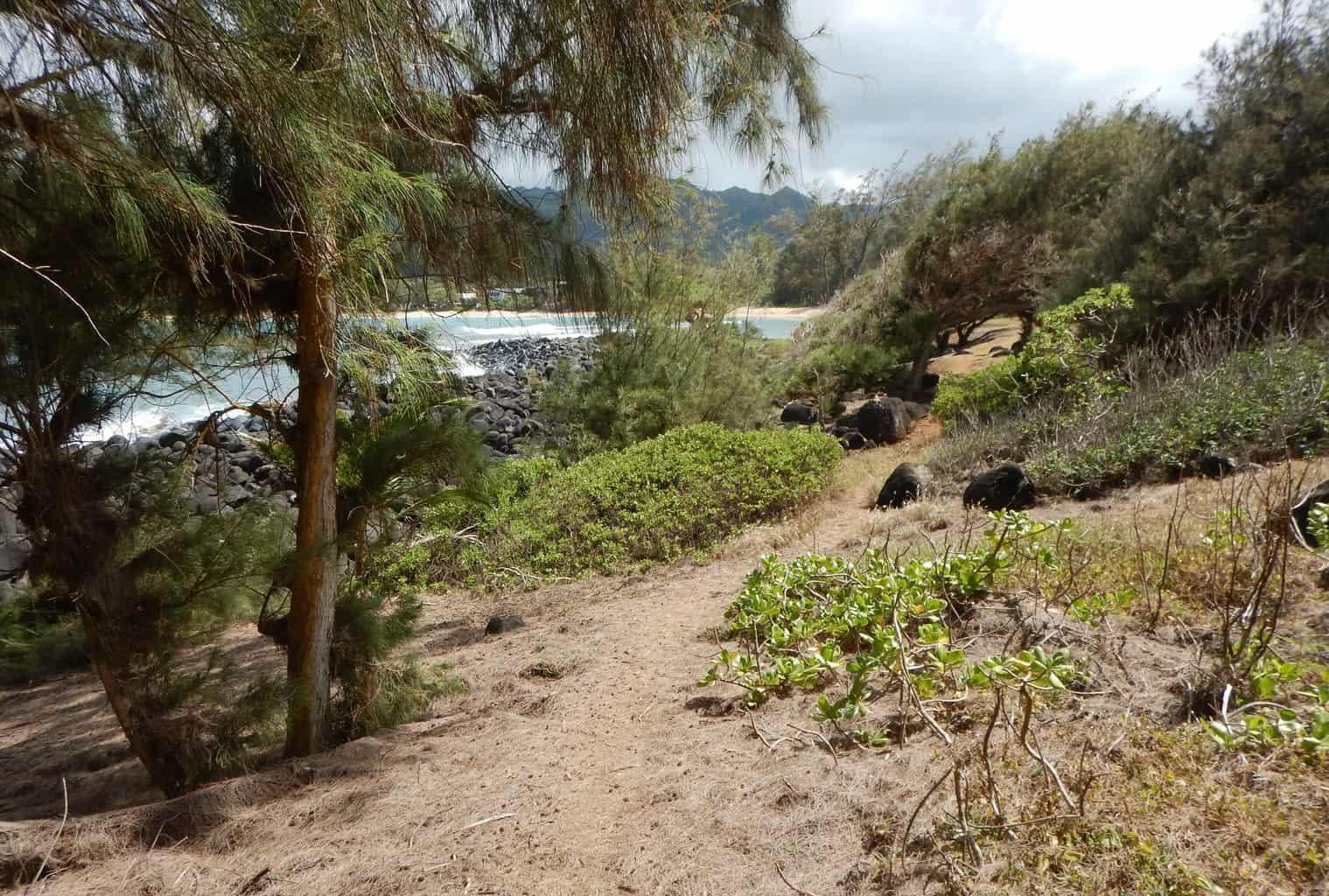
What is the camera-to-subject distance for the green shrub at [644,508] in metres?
6.65

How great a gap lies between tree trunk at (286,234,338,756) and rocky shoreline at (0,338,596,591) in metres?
0.27

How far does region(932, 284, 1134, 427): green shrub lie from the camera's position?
7.97m

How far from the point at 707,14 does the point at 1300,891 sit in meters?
3.09

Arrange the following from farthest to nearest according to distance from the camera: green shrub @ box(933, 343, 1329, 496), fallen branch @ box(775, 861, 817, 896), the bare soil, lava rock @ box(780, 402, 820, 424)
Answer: lava rock @ box(780, 402, 820, 424) → green shrub @ box(933, 343, 1329, 496) → the bare soil → fallen branch @ box(775, 861, 817, 896)

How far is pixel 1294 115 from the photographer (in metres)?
8.76

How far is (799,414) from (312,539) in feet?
37.9

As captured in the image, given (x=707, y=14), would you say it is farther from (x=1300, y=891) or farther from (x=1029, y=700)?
(x=1300, y=891)

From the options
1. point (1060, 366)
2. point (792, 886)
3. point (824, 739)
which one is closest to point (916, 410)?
point (1060, 366)

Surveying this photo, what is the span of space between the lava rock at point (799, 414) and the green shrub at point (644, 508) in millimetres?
5725

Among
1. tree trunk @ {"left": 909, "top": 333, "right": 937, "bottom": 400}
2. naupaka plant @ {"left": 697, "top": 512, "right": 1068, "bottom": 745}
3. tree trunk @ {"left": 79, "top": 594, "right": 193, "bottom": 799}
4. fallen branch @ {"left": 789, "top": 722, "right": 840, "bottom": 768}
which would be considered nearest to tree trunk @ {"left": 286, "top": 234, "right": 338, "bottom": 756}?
tree trunk @ {"left": 79, "top": 594, "right": 193, "bottom": 799}

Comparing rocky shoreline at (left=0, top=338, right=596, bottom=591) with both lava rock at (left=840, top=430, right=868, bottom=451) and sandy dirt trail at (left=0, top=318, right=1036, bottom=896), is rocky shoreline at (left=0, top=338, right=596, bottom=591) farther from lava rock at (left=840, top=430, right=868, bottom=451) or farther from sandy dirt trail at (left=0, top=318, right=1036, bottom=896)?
lava rock at (left=840, top=430, right=868, bottom=451)

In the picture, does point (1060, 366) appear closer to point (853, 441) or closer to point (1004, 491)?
point (1004, 491)

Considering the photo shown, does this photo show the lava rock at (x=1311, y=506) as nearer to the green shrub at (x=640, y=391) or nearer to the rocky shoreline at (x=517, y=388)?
the green shrub at (x=640, y=391)

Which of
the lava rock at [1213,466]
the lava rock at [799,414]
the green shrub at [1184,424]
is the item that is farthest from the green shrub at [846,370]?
the lava rock at [1213,466]
